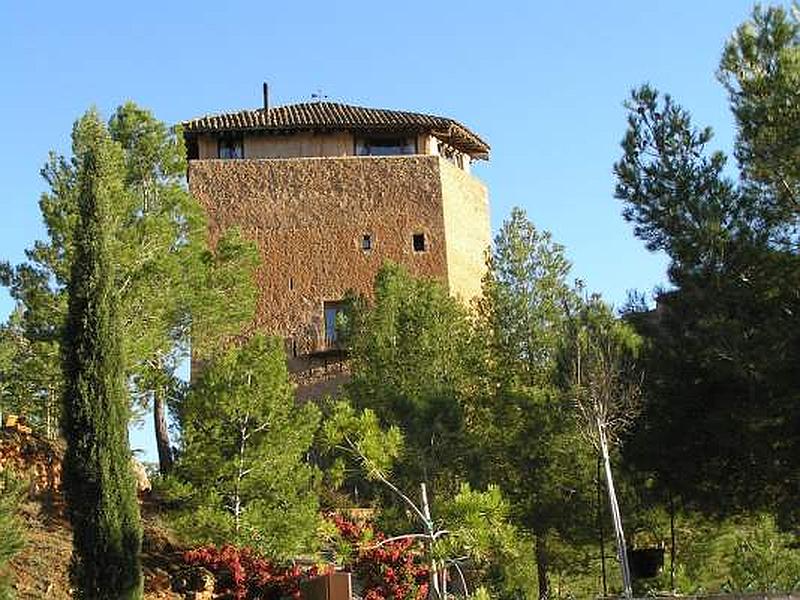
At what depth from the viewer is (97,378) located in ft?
44.7

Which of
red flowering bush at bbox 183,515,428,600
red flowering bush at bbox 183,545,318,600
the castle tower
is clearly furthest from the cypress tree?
the castle tower

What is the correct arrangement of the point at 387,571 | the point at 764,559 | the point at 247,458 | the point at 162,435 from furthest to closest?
the point at 162,435
the point at 247,458
the point at 764,559
the point at 387,571

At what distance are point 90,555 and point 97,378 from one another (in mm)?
2026

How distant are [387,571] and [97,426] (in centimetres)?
440

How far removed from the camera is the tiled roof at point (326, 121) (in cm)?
3528

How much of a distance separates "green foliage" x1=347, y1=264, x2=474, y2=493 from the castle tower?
8467mm

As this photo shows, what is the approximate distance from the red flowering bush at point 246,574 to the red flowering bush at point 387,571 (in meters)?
1.00

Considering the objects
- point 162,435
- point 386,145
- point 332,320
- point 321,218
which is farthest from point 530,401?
point 386,145

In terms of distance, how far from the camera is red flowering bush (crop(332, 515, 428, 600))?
15352 millimetres

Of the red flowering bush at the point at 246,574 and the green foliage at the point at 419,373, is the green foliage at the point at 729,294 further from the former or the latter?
the red flowering bush at the point at 246,574

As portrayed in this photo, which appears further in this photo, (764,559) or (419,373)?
(419,373)

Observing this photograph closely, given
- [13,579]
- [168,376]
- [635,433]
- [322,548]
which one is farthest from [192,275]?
[635,433]

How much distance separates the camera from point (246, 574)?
54.3 ft

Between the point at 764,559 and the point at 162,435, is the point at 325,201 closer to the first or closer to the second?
the point at 162,435
